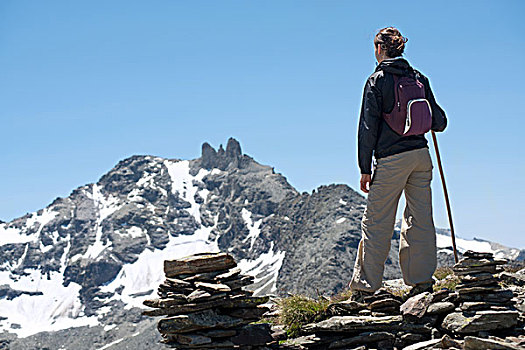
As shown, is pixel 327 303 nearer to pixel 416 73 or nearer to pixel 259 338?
pixel 259 338

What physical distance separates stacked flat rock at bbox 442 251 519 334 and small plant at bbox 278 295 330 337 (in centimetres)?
223

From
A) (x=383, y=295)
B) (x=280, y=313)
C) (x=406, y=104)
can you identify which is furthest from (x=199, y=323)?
(x=406, y=104)

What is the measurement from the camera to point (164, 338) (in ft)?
30.1

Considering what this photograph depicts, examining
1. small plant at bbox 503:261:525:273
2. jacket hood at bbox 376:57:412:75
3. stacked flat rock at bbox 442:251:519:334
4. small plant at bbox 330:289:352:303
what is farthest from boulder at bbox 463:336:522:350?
small plant at bbox 503:261:525:273

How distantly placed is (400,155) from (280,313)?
352 cm

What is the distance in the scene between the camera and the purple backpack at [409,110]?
29.3 ft

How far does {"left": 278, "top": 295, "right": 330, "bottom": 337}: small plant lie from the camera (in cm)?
966

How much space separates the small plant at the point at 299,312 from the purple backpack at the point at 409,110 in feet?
10.6

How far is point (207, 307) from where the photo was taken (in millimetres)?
8828

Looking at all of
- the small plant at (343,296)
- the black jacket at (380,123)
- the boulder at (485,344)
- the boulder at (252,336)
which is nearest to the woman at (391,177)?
the black jacket at (380,123)

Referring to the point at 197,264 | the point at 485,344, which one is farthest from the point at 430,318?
the point at 197,264

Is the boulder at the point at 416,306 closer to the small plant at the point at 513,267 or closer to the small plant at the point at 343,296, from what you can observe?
the small plant at the point at 343,296

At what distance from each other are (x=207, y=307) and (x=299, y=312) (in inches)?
71.8

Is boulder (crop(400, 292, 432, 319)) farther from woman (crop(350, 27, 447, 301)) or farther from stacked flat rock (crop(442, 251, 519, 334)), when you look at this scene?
woman (crop(350, 27, 447, 301))
